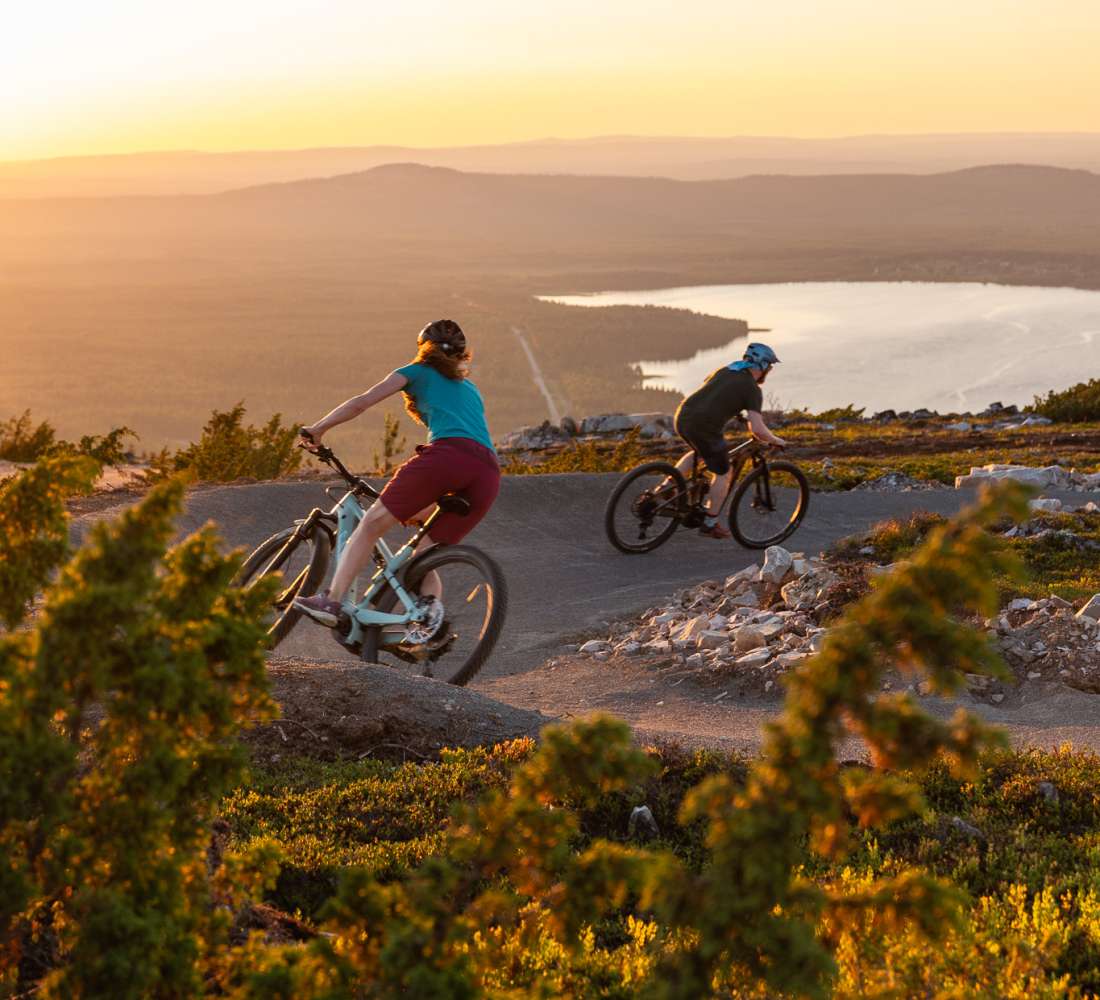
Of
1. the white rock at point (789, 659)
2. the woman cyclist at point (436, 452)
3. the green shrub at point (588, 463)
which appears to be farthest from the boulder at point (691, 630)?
the green shrub at point (588, 463)

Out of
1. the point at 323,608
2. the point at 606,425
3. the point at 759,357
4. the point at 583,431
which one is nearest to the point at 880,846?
the point at 323,608

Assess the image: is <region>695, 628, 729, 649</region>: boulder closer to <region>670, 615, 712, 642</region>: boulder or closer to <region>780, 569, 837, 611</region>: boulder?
<region>670, 615, 712, 642</region>: boulder

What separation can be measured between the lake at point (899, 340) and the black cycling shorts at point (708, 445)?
44246 mm

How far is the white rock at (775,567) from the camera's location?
1073 centimetres

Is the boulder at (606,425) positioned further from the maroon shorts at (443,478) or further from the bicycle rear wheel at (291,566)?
the maroon shorts at (443,478)

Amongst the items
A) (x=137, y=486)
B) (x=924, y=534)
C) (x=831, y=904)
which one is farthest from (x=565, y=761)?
(x=137, y=486)

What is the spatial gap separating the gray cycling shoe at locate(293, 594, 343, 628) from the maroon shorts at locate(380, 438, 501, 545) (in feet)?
2.12

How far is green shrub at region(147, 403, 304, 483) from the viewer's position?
1716cm

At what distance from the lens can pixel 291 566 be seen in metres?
8.45

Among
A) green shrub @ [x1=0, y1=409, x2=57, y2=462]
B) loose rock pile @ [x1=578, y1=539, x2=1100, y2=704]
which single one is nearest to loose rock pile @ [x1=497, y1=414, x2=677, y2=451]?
green shrub @ [x1=0, y1=409, x2=57, y2=462]

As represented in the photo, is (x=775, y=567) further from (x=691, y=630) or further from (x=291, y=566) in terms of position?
(x=291, y=566)

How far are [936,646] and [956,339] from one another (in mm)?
110585

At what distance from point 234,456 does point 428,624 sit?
10.7 meters

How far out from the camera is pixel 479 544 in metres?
13.2
